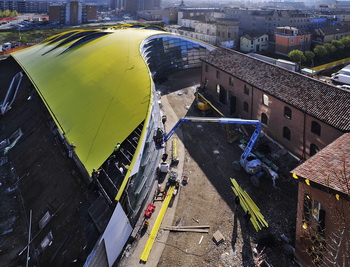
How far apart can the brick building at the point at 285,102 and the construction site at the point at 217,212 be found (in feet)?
6.33

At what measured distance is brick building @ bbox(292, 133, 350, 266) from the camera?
13.1 metres

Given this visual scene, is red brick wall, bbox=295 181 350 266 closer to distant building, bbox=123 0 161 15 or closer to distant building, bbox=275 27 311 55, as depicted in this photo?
distant building, bbox=275 27 311 55

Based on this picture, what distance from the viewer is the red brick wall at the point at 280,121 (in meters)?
23.0

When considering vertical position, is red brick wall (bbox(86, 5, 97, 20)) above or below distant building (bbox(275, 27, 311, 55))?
above

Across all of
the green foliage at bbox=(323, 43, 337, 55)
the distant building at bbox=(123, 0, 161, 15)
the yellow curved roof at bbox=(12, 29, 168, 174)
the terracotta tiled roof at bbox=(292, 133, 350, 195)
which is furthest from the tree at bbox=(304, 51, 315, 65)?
the distant building at bbox=(123, 0, 161, 15)

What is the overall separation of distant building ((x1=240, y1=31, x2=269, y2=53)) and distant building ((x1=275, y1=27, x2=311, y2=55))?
3925mm

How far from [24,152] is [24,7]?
593 ft

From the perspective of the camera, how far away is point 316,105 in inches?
939

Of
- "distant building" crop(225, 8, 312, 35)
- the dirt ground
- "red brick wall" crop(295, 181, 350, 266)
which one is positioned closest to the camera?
"red brick wall" crop(295, 181, 350, 266)

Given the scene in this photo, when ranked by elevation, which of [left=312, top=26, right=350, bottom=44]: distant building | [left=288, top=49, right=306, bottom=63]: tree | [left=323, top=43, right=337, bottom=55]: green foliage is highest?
[left=312, top=26, right=350, bottom=44]: distant building

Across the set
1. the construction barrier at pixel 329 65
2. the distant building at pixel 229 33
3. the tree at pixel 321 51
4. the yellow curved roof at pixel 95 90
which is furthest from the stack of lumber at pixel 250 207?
the distant building at pixel 229 33

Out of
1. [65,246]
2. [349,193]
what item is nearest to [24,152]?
[65,246]

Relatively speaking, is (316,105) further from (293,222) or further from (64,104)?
(64,104)

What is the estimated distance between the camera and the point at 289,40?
218 ft
